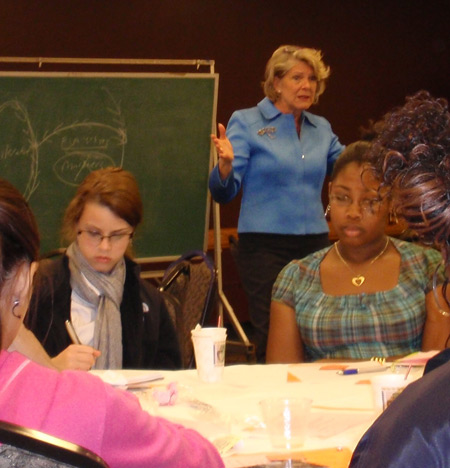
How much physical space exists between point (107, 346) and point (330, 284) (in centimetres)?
73

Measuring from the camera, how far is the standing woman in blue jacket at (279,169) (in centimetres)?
377

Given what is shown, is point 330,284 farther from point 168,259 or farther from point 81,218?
point 168,259

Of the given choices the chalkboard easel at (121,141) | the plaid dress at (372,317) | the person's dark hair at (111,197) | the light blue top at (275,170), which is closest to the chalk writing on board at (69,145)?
the chalkboard easel at (121,141)

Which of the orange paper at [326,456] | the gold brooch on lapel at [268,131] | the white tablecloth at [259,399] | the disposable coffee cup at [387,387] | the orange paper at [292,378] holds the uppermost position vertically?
the gold brooch on lapel at [268,131]

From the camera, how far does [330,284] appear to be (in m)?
2.43

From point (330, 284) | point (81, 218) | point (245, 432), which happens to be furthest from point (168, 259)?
point (245, 432)

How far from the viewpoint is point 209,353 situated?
2.04 m

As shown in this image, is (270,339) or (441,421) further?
(270,339)

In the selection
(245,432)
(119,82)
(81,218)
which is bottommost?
(245,432)

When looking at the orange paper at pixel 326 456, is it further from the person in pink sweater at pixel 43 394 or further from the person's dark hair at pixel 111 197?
the person's dark hair at pixel 111 197

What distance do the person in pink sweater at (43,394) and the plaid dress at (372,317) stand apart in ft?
4.23

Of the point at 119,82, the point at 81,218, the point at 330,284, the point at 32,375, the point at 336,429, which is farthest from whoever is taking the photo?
the point at 119,82

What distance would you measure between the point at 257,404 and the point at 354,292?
28.7 inches

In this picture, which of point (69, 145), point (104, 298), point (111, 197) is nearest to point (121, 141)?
point (69, 145)
